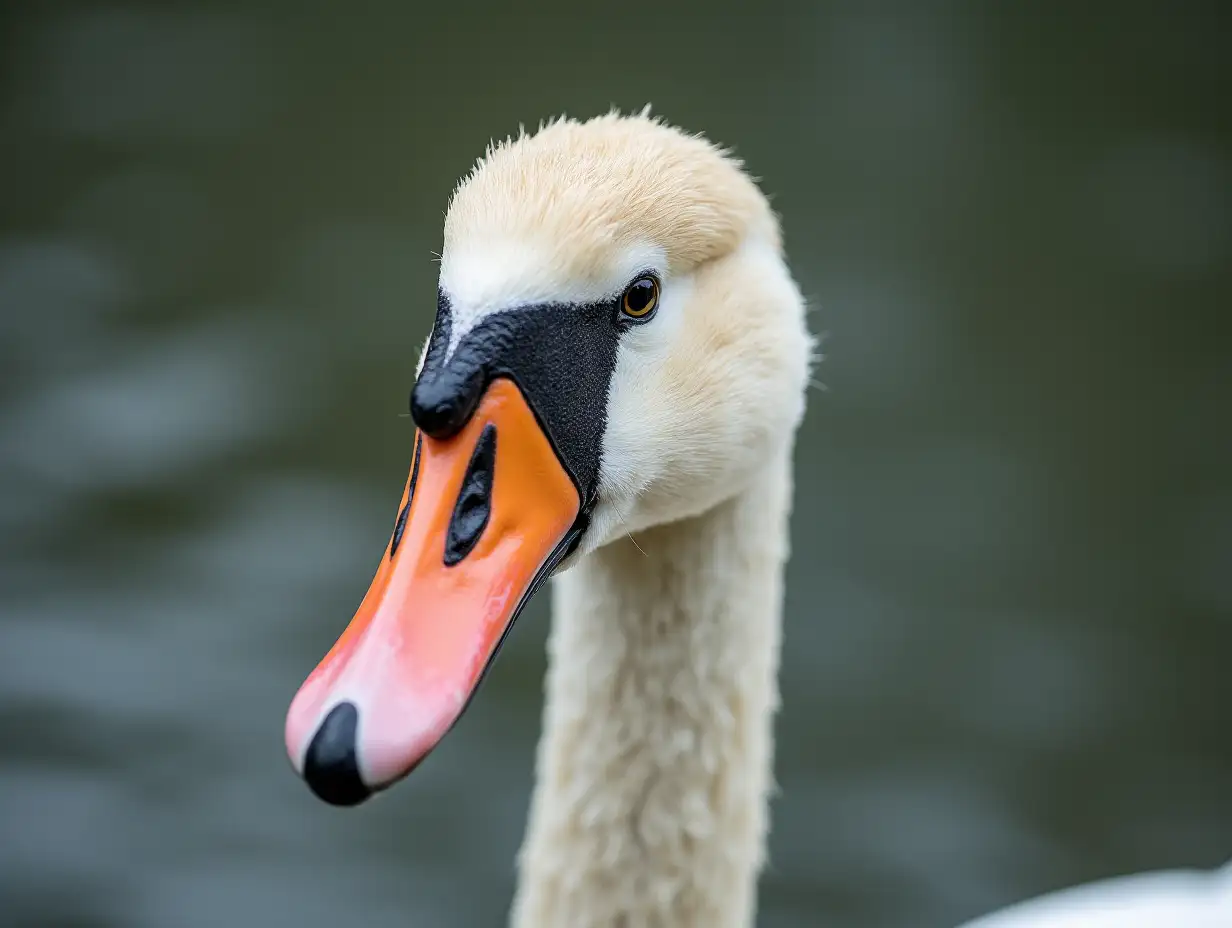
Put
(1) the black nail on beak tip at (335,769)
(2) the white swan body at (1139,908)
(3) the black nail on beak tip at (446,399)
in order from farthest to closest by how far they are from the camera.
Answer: (2) the white swan body at (1139,908) → (3) the black nail on beak tip at (446,399) → (1) the black nail on beak tip at (335,769)

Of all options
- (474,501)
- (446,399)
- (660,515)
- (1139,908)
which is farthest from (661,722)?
(1139,908)

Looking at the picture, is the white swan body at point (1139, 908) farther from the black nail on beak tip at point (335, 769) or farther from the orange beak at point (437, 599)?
the black nail on beak tip at point (335, 769)

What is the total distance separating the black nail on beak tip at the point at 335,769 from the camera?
1594 millimetres

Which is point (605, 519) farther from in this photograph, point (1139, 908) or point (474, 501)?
point (1139, 908)

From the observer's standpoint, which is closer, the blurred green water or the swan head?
the swan head

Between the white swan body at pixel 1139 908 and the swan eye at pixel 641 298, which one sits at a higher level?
the swan eye at pixel 641 298

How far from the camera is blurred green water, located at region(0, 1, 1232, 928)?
4.40 m

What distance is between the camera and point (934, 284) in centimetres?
609

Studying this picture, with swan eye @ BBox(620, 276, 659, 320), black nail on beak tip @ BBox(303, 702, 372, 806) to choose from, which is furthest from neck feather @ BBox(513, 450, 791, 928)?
black nail on beak tip @ BBox(303, 702, 372, 806)

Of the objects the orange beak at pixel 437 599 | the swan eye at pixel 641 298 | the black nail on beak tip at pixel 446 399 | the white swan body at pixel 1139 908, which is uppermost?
the swan eye at pixel 641 298

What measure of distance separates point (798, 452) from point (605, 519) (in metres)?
3.59

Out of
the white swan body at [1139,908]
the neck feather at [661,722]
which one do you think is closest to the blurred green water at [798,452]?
the white swan body at [1139,908]

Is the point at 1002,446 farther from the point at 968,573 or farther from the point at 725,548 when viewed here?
the point at 725,548

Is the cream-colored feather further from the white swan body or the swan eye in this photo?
the white swan body
